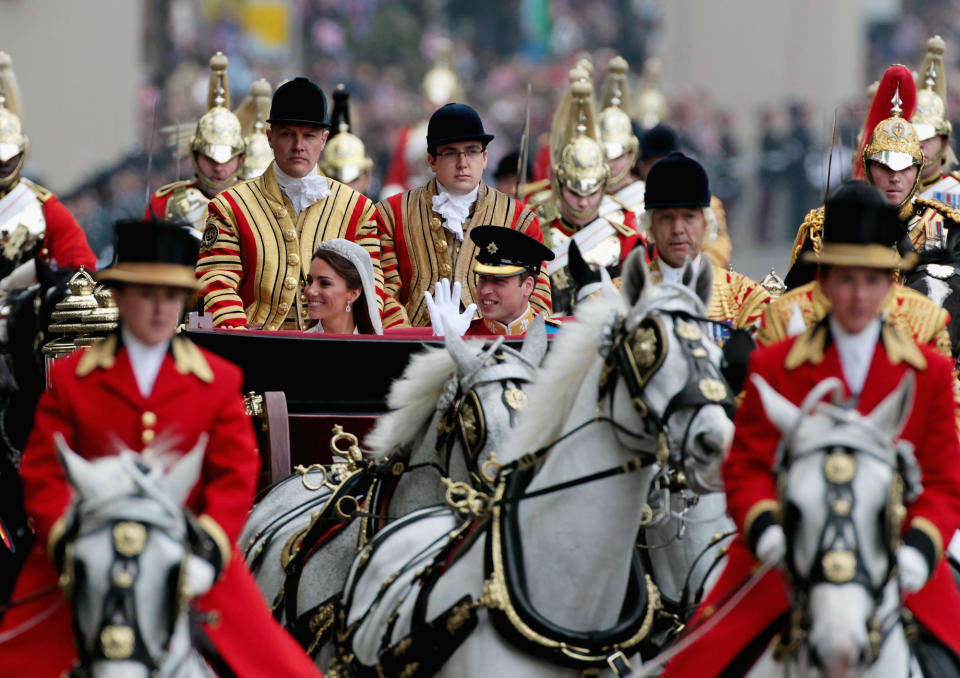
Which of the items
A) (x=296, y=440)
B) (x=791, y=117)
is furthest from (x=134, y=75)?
(x=296, y=440)

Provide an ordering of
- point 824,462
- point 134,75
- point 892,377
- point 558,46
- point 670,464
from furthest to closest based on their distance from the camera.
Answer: point 558,46 < point 134,75 < point 670,464 < point 892,377 < point 824,462

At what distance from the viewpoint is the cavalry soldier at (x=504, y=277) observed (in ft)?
24.3

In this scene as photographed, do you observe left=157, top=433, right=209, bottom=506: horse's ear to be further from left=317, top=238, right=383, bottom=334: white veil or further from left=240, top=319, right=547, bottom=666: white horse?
left=317, top=238, right=383, bottom=334: white veil

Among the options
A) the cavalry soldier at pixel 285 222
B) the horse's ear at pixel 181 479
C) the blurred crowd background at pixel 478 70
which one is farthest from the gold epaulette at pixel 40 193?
the blurred crowd background at pixel 478 70

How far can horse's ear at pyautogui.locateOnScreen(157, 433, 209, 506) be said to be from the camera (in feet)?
15.6

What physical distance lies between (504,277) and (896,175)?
158cm

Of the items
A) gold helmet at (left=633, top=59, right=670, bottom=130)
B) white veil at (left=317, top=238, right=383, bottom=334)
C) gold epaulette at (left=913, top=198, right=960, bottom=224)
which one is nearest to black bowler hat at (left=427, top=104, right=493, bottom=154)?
white veil at (left=317, top=238, right=383, bottom=334)

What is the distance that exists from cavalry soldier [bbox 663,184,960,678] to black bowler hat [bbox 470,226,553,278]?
7.59 feet

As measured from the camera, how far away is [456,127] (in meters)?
8.39

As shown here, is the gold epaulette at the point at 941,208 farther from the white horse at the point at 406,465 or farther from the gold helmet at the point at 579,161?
the gold helmet at the point at 579,161

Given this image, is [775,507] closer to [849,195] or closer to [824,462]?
[824,462]

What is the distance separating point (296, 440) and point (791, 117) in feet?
59.9

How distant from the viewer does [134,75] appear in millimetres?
23391

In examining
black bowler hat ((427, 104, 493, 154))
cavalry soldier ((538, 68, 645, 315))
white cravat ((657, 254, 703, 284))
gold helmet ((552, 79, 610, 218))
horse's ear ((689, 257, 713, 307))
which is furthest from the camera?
gold helmet ((552, 79, 610, 218))
